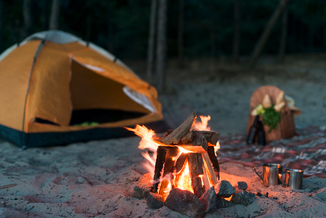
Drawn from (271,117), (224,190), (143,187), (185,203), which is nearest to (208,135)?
(224,190)

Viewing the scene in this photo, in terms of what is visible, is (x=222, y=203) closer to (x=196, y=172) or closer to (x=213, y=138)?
(x=196, y=172)

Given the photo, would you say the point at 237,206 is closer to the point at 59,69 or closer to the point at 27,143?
the point at 27,143

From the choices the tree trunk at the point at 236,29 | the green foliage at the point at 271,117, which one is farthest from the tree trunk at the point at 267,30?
the green foliage at the point at 271,117

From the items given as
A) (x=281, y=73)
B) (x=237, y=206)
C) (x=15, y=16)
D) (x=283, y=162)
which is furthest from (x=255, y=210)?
(x=15, y=16)

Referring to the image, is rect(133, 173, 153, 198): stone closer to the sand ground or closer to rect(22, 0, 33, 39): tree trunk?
the sand ground

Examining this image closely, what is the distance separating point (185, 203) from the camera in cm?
193

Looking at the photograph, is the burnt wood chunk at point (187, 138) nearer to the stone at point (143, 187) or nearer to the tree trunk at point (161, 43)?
the stone at point (143, 187)

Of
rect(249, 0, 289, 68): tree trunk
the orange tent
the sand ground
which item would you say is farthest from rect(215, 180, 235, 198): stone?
rect(249, 0, 289, 68): tree trunk

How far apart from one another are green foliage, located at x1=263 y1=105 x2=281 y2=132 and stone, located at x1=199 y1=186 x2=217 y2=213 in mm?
Result: 2355

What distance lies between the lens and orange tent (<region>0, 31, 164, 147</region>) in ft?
12.6

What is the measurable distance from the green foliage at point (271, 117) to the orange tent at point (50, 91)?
1.72m

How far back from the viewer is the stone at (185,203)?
1.89 meters

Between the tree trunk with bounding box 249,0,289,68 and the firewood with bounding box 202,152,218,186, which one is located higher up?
the tree trunk with bounding box 249,0,289,68

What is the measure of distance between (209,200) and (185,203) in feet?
0.53
